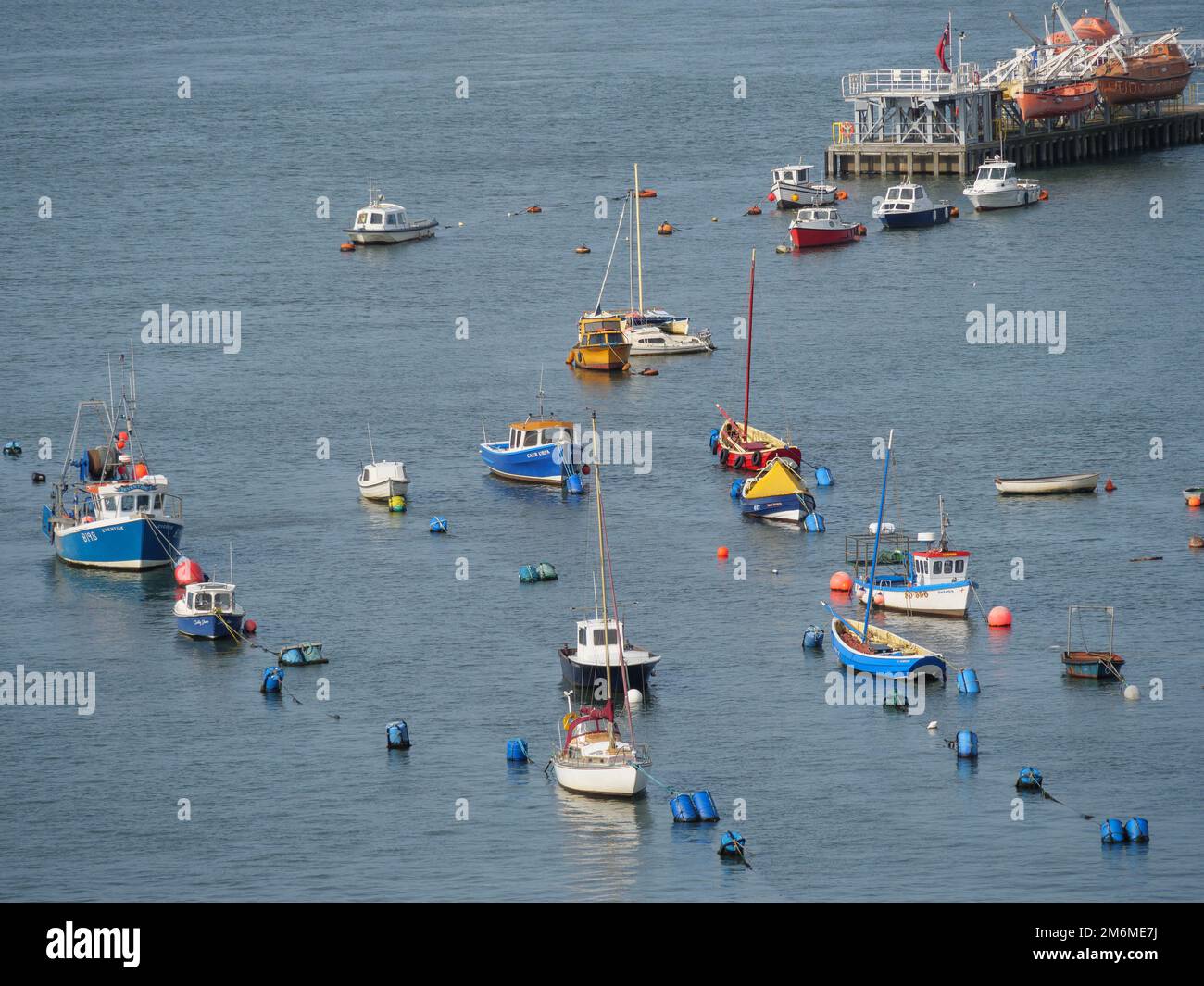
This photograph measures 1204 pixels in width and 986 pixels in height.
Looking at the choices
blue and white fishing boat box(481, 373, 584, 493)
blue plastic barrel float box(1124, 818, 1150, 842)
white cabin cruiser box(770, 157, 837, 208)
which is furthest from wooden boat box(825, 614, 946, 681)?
white cabin cruiser box(770, 157, 837, 208)

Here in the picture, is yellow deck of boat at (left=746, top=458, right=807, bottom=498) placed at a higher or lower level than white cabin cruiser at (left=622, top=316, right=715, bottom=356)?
lower

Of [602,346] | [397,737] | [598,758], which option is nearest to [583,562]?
[397,737]

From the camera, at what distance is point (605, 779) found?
58250 mm

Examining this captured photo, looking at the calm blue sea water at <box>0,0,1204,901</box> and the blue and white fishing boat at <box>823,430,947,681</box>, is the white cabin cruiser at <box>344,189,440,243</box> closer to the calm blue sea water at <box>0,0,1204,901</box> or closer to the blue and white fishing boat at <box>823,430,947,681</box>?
the calm blue sea water at <box>0,0,1204,901</box>

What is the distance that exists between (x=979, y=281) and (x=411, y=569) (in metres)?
64.6

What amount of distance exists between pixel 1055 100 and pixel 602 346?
6730 centimetres

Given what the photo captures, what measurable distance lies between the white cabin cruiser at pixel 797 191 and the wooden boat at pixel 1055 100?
1788 centimetres

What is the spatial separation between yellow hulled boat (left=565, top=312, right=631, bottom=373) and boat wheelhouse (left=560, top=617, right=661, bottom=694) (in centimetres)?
4947

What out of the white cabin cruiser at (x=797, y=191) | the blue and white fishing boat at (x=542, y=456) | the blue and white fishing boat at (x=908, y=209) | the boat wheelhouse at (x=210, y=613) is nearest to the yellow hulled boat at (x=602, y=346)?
the blue and white fishing boat at (x=542, y=456)

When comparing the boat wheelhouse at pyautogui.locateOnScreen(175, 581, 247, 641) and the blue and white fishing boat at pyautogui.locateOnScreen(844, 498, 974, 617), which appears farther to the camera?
the boat wheelhouse at pyautogui.locateOnScreen(175, 581, 247, 641)

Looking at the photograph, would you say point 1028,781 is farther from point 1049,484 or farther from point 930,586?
point 1049,484

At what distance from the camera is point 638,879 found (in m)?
53.4

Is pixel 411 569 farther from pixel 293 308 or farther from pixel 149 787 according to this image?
pixel 293 308

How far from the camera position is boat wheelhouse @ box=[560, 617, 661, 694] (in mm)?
66688
